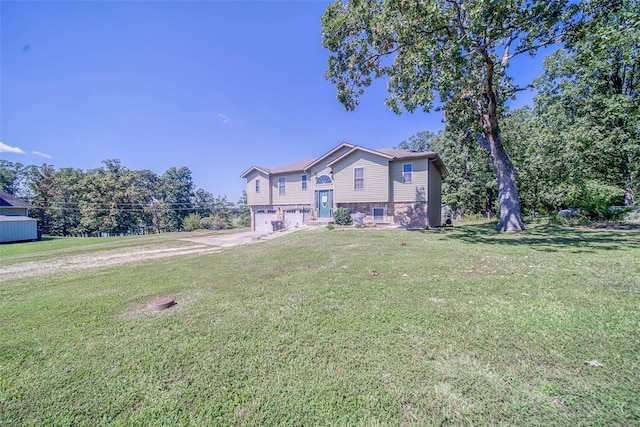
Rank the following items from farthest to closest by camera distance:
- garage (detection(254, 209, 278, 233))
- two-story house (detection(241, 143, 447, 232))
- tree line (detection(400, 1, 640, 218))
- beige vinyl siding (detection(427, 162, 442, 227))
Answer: garage (detection(254, 209, 278, 233)) → beige vinyl siding (detection(427, 162, 442, 227)) → two-story house (detection(241, 143, 447, 232)) → tree line (detection(400, 1, 640, 218))

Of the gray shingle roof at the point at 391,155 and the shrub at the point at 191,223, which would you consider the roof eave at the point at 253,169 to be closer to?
the gray shingle roof at the point at 391,155

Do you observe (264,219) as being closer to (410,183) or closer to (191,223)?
(410,183)

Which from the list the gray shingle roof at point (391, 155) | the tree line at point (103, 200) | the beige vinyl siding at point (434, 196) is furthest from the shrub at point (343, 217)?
the tree line at point (103, 200)

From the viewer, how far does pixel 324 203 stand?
59.9 feet

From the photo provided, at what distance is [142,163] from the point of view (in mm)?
40219

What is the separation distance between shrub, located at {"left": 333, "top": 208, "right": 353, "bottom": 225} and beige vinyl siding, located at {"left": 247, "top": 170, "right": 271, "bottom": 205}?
305 inches

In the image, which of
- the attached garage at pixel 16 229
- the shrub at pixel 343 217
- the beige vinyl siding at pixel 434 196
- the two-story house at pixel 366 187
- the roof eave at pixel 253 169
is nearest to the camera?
the two-story house at pixel 366 187

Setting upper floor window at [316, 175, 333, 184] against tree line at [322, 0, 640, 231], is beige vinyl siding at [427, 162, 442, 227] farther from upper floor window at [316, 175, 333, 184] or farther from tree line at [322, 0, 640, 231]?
upper floor window at [316, 175, 333, 184]

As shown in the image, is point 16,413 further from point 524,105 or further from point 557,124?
point 524,105

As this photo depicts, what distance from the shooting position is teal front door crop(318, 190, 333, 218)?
59.1 feet

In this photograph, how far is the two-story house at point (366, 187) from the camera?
Answer: 15.3 meters

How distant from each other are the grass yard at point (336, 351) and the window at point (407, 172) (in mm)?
11044

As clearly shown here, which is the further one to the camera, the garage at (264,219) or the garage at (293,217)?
the garage at (264,219)

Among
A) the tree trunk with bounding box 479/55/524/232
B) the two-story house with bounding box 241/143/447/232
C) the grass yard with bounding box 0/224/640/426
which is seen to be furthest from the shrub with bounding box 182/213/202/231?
the tree trunk with bounding box 479/55/524/232
